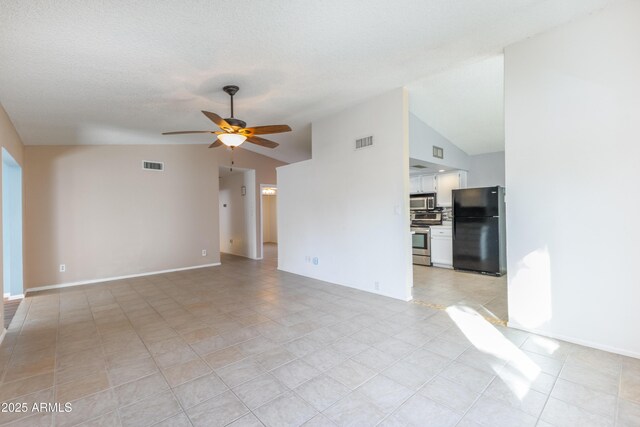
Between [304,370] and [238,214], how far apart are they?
664 cm

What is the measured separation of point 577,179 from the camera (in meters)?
2.48


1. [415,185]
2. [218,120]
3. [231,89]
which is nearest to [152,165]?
[231,89]

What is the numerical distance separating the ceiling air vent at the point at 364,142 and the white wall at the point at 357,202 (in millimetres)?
60

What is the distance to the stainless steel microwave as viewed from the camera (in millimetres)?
6340

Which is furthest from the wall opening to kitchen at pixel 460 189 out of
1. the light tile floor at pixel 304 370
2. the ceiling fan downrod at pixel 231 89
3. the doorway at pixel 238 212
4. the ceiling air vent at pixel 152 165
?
the ceiling air vent at pixel 152 165

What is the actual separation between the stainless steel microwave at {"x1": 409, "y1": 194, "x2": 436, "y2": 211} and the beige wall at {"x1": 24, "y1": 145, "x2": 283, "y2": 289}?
468cm

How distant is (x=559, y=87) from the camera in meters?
2.56

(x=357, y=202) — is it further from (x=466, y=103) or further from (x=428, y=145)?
(x=466, y=103)

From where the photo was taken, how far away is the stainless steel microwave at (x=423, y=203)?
6340 millimetres

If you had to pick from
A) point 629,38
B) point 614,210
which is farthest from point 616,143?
point 629,38

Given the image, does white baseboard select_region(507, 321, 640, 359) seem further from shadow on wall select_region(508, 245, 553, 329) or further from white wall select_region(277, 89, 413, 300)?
white wall select_region(277, 89, 413, 300)

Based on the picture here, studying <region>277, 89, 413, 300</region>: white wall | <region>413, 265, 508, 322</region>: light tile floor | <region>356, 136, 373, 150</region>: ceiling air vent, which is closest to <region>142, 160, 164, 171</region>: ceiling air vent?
<region>277, 89, 413, 300</region>: white wall

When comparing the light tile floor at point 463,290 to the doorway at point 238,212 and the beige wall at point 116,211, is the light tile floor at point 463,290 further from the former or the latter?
the beige wall at point 116,211

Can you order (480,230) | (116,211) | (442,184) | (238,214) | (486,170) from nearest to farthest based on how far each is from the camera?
(480,230)
(116,211)
(486,170)
(442,184)
(238,214)
